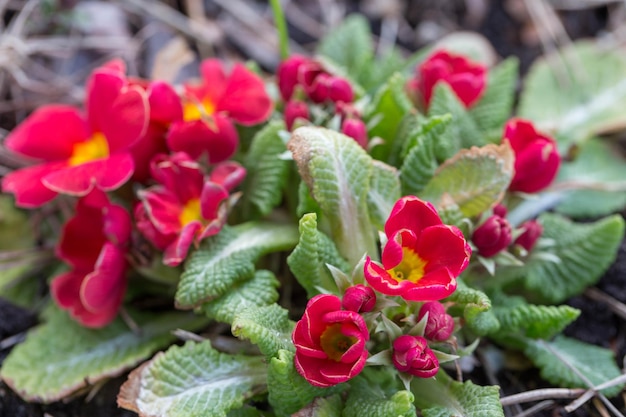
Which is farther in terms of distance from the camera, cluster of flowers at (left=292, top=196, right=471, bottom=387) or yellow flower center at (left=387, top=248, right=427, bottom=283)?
yellow flower center at (left=387, top=248, right=427, bottom=283)

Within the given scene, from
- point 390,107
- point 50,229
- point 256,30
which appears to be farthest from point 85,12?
point 390,107

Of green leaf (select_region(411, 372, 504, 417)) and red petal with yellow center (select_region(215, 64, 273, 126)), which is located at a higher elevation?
red petal with yellow center (select_region(215, 64, 273, 126))

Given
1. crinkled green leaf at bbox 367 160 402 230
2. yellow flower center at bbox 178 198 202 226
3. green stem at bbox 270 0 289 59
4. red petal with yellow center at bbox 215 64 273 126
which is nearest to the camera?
crinkled green leaf at bbox 367 160 402 230

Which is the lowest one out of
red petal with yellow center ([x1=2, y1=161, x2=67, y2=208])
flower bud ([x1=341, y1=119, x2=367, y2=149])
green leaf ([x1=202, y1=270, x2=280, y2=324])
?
red petal with yellow center ([x1=2, y1=161, x2=67, y2=208])

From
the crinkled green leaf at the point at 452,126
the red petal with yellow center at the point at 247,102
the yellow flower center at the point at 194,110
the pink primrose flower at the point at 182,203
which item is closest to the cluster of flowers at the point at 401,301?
the crinkled green leaf at the point at 452,126

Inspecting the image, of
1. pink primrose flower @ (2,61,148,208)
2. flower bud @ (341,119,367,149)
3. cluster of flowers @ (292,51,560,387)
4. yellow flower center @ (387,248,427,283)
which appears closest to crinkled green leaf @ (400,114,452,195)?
flower bud @ (341,119,367,149)

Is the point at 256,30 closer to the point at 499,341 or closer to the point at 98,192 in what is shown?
the point at 98,192

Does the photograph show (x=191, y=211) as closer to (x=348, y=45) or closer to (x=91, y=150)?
(x=91, y=150)

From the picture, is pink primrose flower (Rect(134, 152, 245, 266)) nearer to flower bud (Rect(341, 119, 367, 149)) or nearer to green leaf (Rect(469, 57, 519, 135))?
flower bud (Rect(341, 119, 367, 149))

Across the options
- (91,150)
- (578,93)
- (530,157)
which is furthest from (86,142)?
(578,93)
